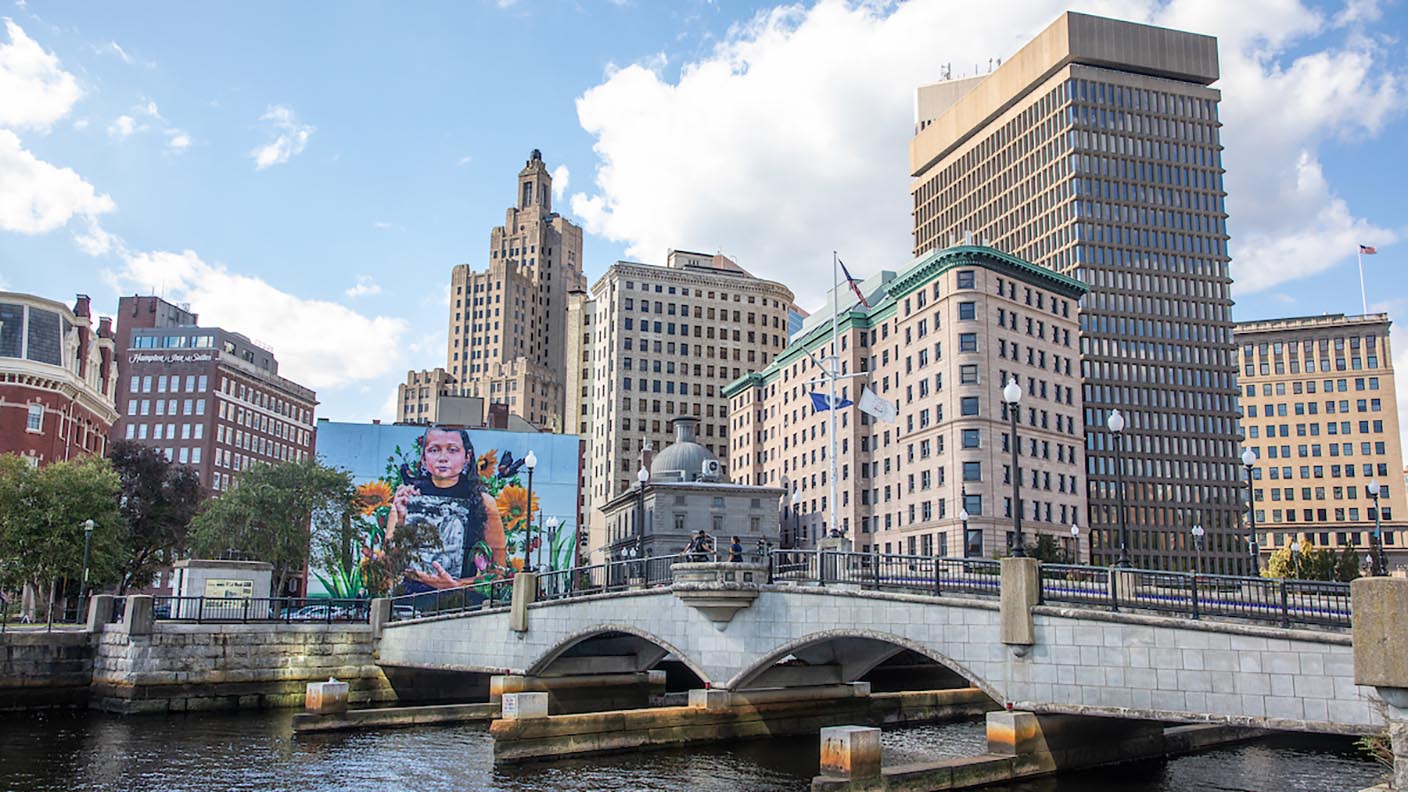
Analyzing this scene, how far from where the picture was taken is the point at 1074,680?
81.4 ft

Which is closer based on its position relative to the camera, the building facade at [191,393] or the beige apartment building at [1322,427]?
the building facade at [191,393]

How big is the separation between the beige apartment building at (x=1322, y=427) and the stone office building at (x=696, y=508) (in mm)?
83816

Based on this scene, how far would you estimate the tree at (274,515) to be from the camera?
73.4 metres

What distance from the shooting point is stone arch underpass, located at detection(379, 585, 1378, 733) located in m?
21.5

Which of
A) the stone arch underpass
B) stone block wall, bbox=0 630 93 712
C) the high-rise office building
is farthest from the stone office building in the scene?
the stone arch underpass

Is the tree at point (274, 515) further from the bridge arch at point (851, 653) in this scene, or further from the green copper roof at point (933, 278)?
the bridge arch at point (851, 653)

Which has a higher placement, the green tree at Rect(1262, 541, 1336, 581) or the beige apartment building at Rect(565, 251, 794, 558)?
the beige apartment building at Rect(565, 251, 794, 558)

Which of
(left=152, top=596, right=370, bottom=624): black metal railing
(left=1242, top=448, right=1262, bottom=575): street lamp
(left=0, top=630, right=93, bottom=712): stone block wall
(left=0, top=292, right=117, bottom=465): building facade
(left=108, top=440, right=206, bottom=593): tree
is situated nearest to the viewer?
(left=1242, top=448, right=1262, bottom=575): street lamp

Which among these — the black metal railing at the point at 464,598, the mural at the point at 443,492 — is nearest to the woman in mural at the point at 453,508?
the mural at the point at 443,492

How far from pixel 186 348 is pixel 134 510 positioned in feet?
195

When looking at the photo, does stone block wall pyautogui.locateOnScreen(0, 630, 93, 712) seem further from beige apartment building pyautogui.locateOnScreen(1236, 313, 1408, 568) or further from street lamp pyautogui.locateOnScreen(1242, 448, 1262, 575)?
beige apartment building pyautogui.locateOnScreen(1236, 313, 1408, 568)

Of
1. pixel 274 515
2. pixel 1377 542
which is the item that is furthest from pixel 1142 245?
pixel 1377 542

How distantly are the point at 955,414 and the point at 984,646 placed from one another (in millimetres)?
69407

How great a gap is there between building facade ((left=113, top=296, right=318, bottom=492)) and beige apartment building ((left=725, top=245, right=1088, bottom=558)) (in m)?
69.9
